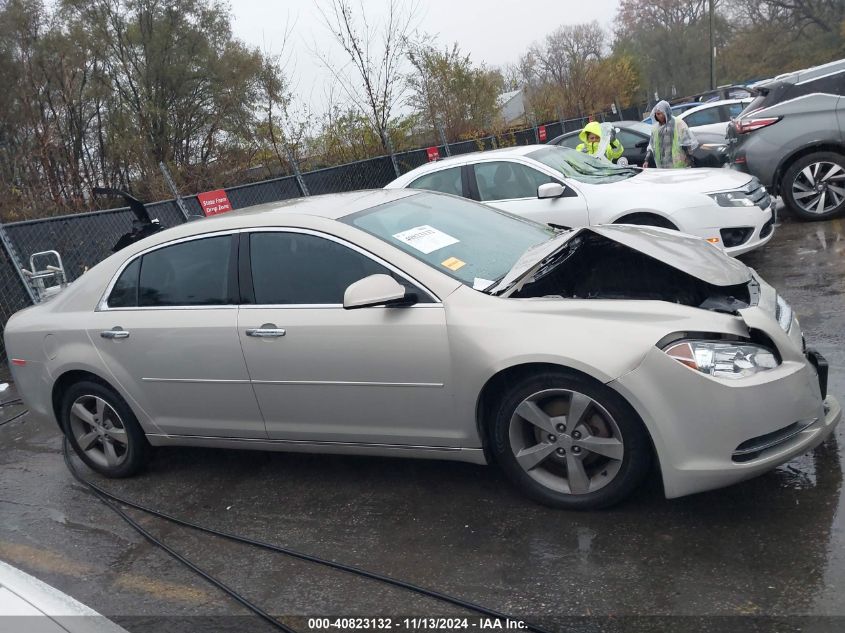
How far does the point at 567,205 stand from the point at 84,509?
5057 mm

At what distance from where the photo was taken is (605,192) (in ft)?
25.0

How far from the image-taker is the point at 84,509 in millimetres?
4770

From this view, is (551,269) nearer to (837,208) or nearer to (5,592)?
(5,592)

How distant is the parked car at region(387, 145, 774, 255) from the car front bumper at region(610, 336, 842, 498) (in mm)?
4077

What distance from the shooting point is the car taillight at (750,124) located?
367 inches

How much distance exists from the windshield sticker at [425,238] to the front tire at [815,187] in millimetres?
6397

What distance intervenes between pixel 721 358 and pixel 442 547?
1497mm

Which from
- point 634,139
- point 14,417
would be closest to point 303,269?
point 14,417

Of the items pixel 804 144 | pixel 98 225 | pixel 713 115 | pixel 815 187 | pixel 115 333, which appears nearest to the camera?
pixel 115 333

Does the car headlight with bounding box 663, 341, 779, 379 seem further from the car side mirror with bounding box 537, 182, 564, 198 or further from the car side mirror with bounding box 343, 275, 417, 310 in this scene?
the car side mirror with bounding box 537, 182, 564, 198

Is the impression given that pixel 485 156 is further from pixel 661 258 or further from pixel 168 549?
pixel 168 549

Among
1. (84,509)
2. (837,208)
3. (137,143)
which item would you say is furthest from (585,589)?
(137,143)

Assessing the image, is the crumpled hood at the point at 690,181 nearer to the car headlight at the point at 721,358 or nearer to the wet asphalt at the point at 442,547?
the wet asphalt at the point at 442,547

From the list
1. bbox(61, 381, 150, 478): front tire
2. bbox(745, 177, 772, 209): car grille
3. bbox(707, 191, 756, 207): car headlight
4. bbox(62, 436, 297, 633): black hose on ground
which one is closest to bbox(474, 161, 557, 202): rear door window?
bbox(707, 191, 756, 207): car headlight
